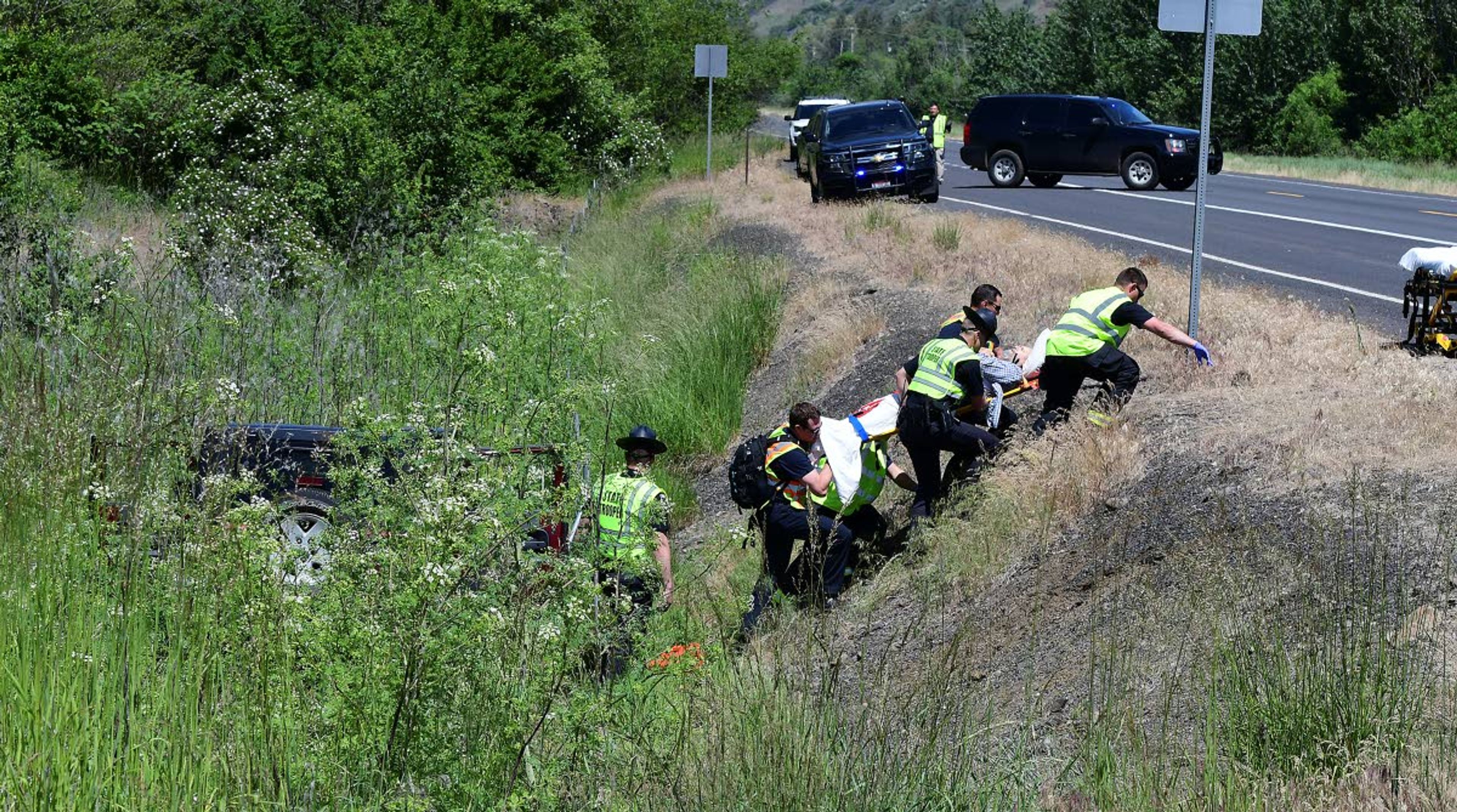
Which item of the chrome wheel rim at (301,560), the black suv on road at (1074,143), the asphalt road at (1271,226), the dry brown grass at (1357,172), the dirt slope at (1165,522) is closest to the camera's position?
the chrome wheel rim at (301,560)

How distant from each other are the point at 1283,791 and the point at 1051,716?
1.40m

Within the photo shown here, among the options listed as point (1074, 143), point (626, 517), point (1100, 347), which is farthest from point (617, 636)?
point (1074, 143)

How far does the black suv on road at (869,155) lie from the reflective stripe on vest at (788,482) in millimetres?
17275

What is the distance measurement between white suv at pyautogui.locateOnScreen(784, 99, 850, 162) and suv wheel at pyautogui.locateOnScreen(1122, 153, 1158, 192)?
33.5 ft

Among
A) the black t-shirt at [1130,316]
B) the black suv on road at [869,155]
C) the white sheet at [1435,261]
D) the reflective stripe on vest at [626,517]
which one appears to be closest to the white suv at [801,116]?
the black suv on road at [869,155]

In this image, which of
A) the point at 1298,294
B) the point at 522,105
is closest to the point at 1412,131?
the point at 522,105

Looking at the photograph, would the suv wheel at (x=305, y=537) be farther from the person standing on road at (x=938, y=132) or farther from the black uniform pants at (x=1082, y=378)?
the person standing on road at (x=938, y=132)

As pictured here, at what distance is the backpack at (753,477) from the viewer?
28.2ft

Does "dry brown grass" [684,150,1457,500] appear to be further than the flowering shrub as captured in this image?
No

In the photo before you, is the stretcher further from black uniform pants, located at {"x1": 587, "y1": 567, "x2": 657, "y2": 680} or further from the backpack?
black uniform pants, located at {"x1": 587, "y1": 567, "x2": 657, "y2": 680}

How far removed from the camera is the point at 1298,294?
1461cm

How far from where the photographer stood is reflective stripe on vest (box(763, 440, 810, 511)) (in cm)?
858

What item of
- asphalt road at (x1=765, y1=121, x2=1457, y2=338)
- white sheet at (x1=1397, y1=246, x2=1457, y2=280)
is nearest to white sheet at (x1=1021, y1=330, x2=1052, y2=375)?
white sheet at (x1=1397, y1=246, x2=1457, y2=280)

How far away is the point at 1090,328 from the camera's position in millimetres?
9453
